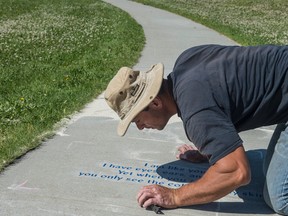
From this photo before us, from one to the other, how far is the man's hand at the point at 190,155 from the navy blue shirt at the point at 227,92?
0.98 m

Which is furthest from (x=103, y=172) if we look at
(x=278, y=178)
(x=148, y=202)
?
(x=278, y=178)

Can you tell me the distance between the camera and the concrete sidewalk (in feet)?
11.5

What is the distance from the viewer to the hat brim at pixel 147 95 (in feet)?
10.2

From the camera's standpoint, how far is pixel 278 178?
3.41 metres

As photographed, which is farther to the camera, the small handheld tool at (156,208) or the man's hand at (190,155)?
the man's hand at (190,155)

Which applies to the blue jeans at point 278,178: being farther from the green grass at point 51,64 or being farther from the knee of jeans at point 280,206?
the green grass at point 51,64

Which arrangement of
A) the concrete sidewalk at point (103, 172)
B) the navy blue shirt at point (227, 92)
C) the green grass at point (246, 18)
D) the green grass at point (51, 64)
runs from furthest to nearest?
the green grass at point (246, 18) < the green grass at point (51, 64) < the concrete sidewalk at point (103, 172) < the navy blue shirt at point (227, 92)

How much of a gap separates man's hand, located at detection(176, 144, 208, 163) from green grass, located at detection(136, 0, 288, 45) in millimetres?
7303

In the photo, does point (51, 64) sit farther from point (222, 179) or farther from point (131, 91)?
point (222, 179)

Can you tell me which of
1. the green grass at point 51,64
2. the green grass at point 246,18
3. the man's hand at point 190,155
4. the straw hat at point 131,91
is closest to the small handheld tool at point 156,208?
the straw hat at point 131,91

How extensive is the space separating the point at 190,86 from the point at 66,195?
1265 millimetres

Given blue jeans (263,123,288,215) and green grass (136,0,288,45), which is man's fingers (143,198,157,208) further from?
green grass (136,0,288,45)

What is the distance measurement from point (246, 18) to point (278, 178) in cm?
1607

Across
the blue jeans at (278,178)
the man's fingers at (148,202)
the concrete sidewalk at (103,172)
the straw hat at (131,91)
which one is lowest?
the concrete sidewalk at (103,172)
